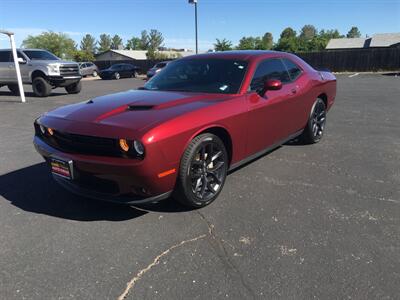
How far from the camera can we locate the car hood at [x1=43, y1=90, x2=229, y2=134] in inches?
129

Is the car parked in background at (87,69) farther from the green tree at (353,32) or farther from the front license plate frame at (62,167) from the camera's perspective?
the green tree at (353,32)

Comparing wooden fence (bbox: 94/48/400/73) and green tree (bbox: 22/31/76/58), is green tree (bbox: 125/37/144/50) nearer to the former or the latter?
green tree (bbox: 22/31/76/58)

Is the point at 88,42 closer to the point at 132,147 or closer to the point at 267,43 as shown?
the point at 267,43

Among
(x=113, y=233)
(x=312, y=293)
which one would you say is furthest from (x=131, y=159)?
(x=312, y=293)

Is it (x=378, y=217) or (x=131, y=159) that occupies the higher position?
(x=131, y=159)

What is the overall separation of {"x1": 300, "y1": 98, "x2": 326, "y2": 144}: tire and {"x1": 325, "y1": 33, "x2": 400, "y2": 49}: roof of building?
5425cm

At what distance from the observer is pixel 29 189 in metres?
4.37

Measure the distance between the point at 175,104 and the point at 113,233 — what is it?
135 cm

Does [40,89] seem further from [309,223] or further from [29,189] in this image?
[309,223]

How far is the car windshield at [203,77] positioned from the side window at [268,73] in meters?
0.19

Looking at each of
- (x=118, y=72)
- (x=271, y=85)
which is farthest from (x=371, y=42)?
(x=271, y=85)

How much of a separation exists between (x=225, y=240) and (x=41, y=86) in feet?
45.3

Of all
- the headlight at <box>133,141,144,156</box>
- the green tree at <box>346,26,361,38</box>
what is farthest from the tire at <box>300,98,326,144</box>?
the green tree at <box>346,26,361,38</box>

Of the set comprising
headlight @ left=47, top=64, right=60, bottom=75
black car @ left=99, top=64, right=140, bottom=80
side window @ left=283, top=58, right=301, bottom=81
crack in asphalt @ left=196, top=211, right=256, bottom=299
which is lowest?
black car @ left=99, top=64, right=140, bottom=80
